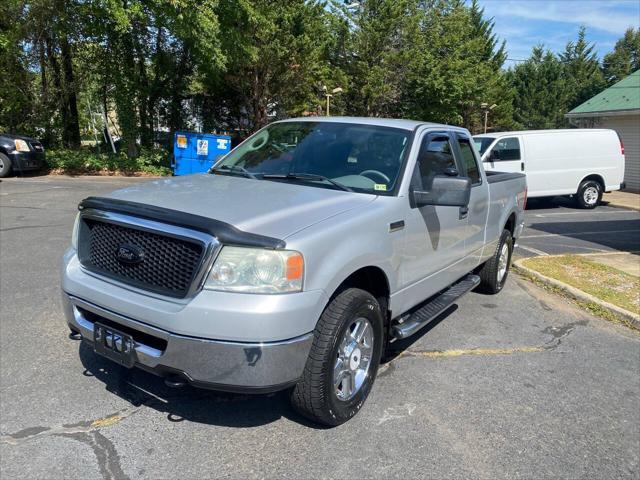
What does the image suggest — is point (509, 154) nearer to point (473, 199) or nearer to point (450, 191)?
point (473, 199)

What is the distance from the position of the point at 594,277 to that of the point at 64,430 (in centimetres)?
649

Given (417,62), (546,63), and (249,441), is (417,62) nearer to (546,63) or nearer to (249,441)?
(546,63)

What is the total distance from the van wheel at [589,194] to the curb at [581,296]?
8.08 meters

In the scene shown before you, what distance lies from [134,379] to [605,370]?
3.79m

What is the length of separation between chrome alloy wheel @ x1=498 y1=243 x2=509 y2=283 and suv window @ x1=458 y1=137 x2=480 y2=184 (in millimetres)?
1333

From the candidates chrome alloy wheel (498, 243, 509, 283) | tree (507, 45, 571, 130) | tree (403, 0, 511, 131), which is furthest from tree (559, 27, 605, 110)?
chrome alloy wheel (498, 243, 509, 283)

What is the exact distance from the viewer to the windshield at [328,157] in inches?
151

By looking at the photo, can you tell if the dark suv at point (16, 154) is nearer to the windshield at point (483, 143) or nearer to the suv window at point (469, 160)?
the windshield at point (483, 143)

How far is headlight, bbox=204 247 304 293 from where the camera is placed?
267cm

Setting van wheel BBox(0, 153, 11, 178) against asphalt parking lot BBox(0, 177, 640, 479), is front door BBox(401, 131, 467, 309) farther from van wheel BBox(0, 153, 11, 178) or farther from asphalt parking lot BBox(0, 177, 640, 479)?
van wheel BBox(0, 153, 11, 178)

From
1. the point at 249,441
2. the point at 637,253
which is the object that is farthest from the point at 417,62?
the point at 249,441

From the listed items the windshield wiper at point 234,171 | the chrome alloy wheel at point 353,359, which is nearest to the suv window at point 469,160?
the windshield wiper at point 234,171

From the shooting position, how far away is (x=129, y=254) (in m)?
2.96

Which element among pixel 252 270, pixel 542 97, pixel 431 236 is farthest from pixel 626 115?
pixel 542 97
